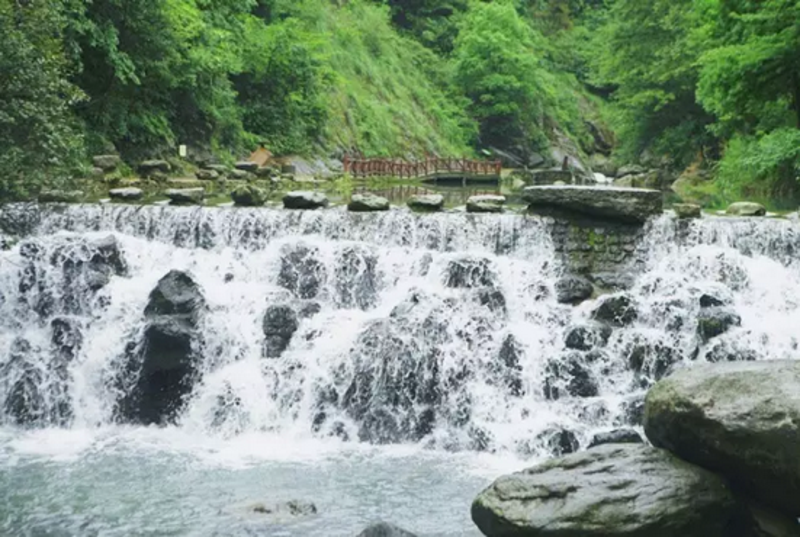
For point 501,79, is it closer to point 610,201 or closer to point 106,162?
point 106,162

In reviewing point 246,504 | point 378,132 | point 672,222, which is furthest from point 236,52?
point 246,504

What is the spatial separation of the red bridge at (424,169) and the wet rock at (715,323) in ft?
57.7

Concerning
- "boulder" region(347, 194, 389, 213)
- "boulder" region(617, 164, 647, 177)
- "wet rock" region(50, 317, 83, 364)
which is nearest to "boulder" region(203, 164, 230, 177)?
"boulder" region(347, 194, 389, 213)

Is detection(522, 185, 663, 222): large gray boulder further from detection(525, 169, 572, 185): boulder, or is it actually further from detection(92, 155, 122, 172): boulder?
detection(525, 169, 572, 185): boulder

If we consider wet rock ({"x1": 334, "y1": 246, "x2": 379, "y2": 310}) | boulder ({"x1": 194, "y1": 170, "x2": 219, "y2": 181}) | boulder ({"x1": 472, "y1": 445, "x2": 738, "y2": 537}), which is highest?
boulder ({"x1": 194, "y1": 170, "x2": 219, "y2": 181})

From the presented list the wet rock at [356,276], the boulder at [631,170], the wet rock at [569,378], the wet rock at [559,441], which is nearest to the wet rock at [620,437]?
the wet rock at [559,441]

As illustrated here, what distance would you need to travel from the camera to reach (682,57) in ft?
92.4

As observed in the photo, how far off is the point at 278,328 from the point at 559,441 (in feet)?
13.8

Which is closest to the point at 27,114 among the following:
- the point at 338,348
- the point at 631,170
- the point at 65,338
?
the point at 65,338

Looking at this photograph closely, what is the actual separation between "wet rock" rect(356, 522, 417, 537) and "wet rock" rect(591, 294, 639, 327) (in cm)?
641

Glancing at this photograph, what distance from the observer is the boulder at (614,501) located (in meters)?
6.18

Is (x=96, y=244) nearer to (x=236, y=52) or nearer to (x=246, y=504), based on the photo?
(x=246, y=504)

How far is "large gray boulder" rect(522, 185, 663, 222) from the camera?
13680mm

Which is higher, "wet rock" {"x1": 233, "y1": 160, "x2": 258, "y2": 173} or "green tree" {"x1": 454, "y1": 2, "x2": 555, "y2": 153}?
"green tree" {"x1": 454, "y1": 2, "x2": 555, "y2": 153}
